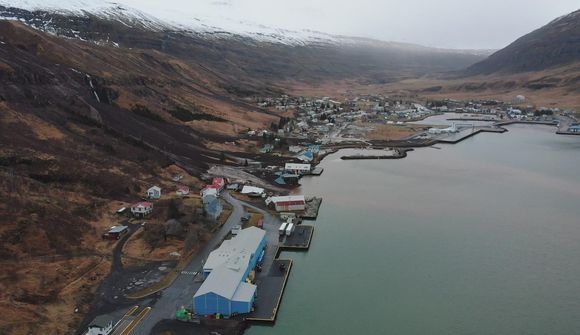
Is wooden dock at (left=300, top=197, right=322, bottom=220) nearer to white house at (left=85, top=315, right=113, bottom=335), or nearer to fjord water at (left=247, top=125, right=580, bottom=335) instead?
fjord water at (left=247, top=125, right=580, bottom=335)

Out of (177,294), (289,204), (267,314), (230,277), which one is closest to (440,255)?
(289,204)

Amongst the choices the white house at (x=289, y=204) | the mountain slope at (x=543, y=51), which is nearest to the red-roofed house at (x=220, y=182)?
the white house at (x=289, y=204)

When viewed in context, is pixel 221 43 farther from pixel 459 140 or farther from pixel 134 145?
pixel 134 145

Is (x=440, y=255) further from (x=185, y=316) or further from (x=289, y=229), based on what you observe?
(x=185, y=316)

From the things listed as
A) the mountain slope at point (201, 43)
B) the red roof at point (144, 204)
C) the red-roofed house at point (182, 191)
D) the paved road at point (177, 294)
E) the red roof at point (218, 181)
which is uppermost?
the mountain slope at point (201, 43)

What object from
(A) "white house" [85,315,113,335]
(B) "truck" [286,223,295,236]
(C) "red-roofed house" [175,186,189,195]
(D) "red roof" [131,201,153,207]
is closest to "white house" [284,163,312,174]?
(C) "red-roofed house" [175,186,189,195]

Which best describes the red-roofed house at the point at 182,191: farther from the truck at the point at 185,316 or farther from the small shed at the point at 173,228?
the truck at the point at 185,316
